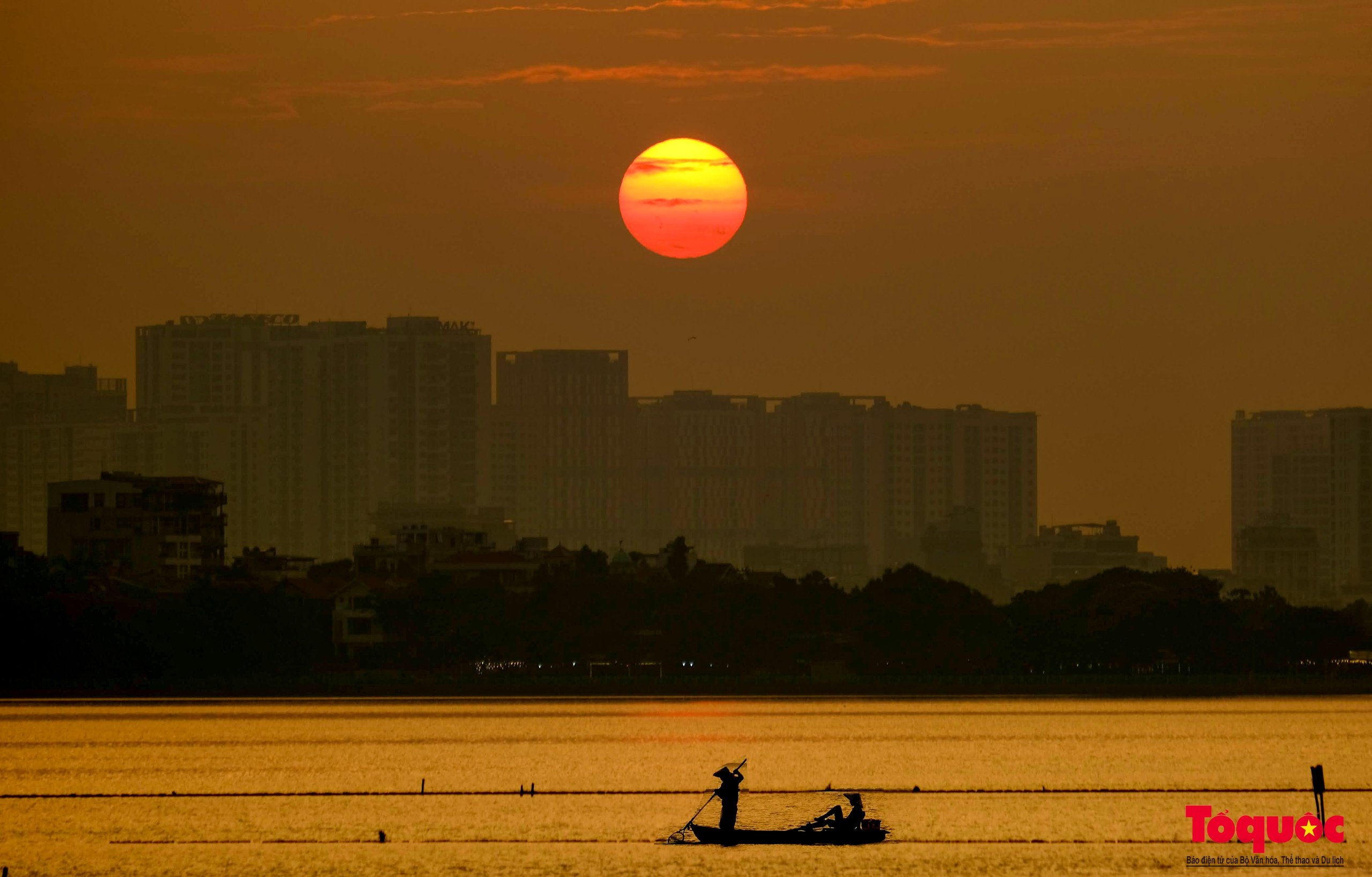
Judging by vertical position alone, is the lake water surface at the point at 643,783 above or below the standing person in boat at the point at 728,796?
below

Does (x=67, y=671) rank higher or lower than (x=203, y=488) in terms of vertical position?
lower

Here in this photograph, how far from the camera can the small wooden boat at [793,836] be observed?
4769cm

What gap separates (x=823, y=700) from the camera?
4633 inches

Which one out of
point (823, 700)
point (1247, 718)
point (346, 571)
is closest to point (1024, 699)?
point (823, 700)

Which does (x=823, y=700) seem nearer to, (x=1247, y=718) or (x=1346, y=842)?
(x=1247, y=718)

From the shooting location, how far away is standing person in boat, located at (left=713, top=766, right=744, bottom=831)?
153ft

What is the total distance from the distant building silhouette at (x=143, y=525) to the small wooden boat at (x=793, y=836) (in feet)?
310

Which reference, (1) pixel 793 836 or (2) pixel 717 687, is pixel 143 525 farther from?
(1) pixel 793 836

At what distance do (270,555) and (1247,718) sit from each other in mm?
72362
